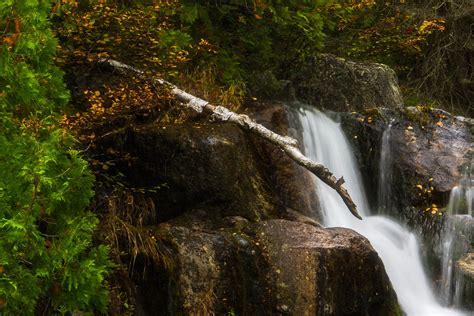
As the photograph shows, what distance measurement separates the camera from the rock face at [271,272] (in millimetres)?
5680

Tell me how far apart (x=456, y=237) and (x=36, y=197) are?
6.23 metres

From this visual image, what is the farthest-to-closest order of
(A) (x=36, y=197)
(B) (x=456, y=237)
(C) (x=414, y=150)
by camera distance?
(C) (x=414, y=150) → (B) (x=456, y=237) → (A) (x=36, y=197)

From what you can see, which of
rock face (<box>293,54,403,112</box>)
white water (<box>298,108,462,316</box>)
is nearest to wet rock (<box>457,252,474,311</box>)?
white water (<box>298,108,462,316</box>)

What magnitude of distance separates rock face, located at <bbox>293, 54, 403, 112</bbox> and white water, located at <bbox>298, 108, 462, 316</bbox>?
3.59 ft

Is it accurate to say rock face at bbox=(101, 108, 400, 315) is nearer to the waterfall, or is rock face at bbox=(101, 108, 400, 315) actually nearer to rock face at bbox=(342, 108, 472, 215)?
the waterfall

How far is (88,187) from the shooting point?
4645 mm

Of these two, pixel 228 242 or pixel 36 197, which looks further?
pixel 228 242

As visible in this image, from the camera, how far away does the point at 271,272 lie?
602cm

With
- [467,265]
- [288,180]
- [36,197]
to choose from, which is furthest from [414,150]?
[36,197]

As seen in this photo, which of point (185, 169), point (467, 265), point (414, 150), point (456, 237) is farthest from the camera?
point (414, 150)

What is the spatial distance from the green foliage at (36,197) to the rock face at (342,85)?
6.75 meters

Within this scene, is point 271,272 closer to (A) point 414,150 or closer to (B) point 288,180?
(B) point 288,180

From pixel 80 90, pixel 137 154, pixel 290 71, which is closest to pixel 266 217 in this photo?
pixel 137 154

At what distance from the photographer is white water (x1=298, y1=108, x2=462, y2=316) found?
787cm
